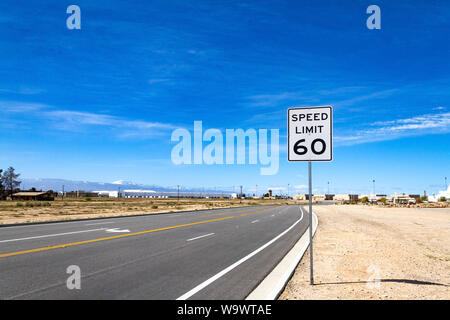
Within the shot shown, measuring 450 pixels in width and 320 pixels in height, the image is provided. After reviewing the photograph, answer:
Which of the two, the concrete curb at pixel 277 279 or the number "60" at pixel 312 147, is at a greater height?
the number "60" at pixel 312 147

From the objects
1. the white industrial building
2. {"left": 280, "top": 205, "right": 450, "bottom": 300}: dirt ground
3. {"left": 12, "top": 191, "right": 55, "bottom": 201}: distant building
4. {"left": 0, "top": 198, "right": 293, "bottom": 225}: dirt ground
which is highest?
{"left": 280, "top": 205, "right": 450, "bottom": 300}: dirt ground

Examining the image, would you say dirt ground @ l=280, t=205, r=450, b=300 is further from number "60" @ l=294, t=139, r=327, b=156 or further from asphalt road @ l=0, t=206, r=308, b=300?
number "60" @ l=294, t=139, r=327, b=156

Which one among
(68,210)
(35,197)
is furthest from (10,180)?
(68,210)

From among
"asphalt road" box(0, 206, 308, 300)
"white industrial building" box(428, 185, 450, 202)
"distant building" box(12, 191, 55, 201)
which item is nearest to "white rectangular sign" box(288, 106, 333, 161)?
"asphalt road" box(0, 206, 308, 300)

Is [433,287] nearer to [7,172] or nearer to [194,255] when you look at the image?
[194,255]

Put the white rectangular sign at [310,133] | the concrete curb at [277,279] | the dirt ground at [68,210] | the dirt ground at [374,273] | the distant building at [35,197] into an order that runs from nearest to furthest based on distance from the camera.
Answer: the concrete curb at [277,279], the dirt ground at [374,273], the white rectangular sign at [310,133], the dirt ground at [68,210], the distant building at [35,197]

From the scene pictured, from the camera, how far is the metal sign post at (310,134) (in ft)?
23.0

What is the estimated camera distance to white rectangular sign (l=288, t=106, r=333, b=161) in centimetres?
702

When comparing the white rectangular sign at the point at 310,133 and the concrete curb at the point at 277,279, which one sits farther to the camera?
the white rectangular sign at the point at 310,133

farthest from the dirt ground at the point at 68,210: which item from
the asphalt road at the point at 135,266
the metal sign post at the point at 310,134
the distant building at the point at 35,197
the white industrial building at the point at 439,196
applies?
the white industrial building at the point at 439,196

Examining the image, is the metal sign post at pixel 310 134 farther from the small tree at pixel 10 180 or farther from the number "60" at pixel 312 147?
the small tree at pixel 10 180

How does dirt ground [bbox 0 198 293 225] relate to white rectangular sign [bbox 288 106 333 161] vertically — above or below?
below
